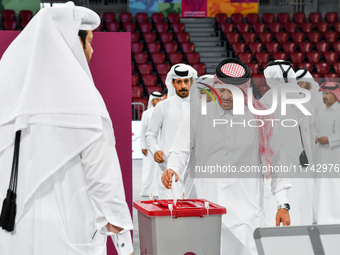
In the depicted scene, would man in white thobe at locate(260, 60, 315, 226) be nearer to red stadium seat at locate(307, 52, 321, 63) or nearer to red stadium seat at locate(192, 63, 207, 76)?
red stadium seat at locate(192, 63, 207, 76)

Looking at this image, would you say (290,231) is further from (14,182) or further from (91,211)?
(14,182)

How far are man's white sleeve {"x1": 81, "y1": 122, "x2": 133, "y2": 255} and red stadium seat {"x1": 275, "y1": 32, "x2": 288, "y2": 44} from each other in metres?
11.8

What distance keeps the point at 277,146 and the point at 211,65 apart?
9735 mm

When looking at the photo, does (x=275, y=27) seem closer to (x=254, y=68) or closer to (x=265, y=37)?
(x=265, y=37)

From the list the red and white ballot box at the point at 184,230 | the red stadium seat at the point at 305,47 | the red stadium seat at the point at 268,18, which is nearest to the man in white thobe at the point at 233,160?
the red and white ballot box at the point at 184,230

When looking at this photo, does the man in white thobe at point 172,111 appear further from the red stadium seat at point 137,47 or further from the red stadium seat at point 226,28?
the red stadium seat at point 226,28

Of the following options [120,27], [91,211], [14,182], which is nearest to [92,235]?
[91,211]

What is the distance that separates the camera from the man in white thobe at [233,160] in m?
2.53

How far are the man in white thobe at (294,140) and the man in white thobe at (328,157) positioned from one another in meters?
0.27

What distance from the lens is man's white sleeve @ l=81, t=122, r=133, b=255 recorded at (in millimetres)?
1461

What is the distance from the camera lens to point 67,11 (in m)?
1.53

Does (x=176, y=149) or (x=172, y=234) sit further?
(x=176, y=149)

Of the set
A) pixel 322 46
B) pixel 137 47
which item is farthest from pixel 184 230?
pixel 322 46

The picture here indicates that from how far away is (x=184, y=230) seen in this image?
211 centimetres
